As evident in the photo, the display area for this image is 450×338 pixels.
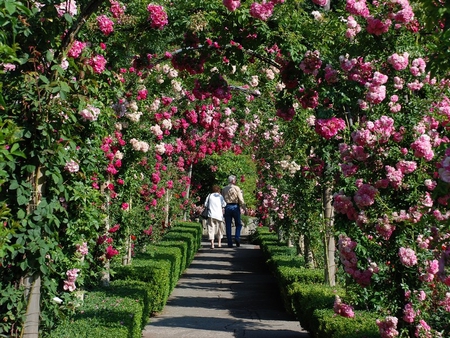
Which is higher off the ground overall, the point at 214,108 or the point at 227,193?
the point at 214,108

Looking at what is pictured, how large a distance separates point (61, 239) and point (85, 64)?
1.34 meters

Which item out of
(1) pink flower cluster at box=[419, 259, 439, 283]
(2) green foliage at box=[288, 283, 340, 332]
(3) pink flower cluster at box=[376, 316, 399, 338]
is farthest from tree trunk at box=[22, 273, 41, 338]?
(2) green foliage at box=[288, 283, 340, 332]

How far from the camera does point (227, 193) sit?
18.8 m

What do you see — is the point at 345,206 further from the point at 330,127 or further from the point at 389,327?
the point at 330,127

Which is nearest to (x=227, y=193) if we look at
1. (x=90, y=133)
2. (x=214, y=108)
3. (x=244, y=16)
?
(x=214, y=108)

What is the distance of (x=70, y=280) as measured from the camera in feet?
19.1

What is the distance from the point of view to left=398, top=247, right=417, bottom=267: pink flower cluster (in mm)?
4996

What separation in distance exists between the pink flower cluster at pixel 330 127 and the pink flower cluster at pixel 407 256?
1.42 metres

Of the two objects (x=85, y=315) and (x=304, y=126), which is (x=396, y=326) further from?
(x=304, y=126)

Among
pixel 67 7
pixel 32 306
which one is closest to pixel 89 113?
pixel 67 7

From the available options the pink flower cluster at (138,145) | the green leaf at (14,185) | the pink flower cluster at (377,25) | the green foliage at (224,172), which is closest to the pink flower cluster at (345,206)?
the pink flower cluster at (377,25)

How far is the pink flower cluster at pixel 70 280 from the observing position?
19.0ft

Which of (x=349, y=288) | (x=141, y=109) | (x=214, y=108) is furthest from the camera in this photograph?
(x=214, y=108)

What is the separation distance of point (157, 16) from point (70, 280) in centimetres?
288
